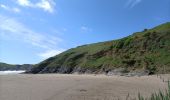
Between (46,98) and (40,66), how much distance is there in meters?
53.0

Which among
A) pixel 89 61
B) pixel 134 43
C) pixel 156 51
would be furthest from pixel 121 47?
pixel 156 51

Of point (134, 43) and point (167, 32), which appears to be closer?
point (167, 32)

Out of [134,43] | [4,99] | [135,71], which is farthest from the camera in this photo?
[134,43]

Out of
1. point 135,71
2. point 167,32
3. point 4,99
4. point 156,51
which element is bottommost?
point 4,99

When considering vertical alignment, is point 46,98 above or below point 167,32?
below

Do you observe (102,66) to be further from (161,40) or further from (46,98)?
(46,98)

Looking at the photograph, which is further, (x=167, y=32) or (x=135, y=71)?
(x=167, y=32)

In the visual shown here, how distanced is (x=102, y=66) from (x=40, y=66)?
2463 cm

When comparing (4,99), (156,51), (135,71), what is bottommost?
(4,99)

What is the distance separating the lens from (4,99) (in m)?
9.88

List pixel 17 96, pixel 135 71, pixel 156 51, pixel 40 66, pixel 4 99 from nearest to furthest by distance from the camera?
pixel 4 99 → pixel 17 96 → pixel 135 71 → pixel 156 51 → pixel 40 66

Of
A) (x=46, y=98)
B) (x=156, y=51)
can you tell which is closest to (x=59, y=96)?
(x=46, y=98)

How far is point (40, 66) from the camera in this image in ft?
206

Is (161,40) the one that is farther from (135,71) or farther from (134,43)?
(135,71)
